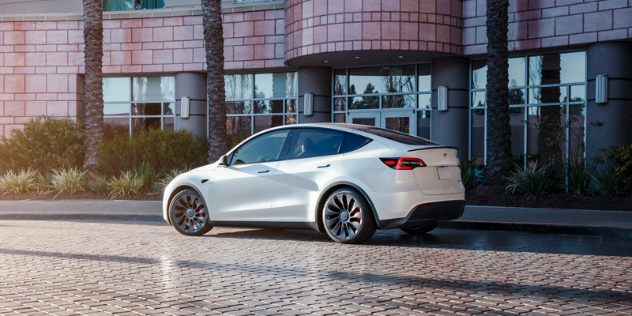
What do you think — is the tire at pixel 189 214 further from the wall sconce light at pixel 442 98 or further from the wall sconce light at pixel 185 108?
the wall sconce light at pixel 185 108

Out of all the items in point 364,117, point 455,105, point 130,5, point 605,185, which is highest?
point 130,5

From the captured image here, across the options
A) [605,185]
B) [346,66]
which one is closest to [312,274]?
[605,185]

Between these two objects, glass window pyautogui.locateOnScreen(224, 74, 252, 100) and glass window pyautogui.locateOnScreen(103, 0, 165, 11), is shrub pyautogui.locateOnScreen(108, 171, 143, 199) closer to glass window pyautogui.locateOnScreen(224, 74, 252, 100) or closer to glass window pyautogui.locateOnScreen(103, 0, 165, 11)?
glass window pyautogui.locateOnScreen(224, 74, 252, 100)

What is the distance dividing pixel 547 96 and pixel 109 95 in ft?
50.3

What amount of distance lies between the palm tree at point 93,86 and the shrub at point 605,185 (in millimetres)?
12600

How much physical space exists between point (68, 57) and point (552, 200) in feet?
59.5

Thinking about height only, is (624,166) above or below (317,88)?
below

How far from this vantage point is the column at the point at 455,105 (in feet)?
76.3

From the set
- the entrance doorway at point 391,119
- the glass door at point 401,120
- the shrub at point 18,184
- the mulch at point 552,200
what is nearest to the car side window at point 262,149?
the mulch at point 552,200

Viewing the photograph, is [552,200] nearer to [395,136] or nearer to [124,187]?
[395,136]

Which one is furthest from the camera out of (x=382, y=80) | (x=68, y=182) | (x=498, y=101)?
(x=382, y=80)

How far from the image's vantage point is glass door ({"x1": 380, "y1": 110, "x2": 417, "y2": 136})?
2447 cm

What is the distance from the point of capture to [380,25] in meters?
21.3

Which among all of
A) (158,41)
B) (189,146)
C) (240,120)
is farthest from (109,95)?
(189,146)
